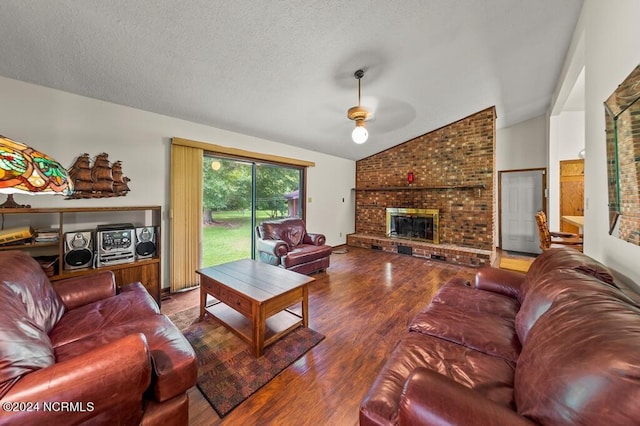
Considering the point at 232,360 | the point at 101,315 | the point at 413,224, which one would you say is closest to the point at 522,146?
the point at 413,224

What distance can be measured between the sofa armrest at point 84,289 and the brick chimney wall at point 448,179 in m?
5.13

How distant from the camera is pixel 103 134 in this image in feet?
8.64

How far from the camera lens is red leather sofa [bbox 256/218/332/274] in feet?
11.3

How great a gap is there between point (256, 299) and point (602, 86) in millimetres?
2996

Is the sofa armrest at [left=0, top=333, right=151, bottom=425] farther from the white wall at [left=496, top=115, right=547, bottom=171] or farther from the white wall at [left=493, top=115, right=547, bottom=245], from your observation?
the white wall at [left=496, top=115, right=547, bottom=171]

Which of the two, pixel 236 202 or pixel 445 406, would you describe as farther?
pixel 236 202

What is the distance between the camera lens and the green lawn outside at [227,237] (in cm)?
367

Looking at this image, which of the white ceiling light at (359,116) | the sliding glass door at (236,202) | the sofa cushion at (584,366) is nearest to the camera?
the sofa cushion at (584,366)

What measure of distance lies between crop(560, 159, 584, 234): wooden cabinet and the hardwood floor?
2.36 m

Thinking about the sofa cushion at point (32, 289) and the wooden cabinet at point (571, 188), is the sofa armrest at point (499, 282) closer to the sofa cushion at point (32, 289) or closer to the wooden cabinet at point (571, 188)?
the sofa cushion at point (32, 289)

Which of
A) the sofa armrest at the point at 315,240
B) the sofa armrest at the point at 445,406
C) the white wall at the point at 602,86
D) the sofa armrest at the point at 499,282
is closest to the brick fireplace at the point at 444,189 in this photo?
the sofa armrest at the point at 315,240

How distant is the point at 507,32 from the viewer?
247cm

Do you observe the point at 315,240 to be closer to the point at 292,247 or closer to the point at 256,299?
the point at 292,247

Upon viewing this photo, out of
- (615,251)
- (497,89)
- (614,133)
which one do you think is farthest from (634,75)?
(497,89)
